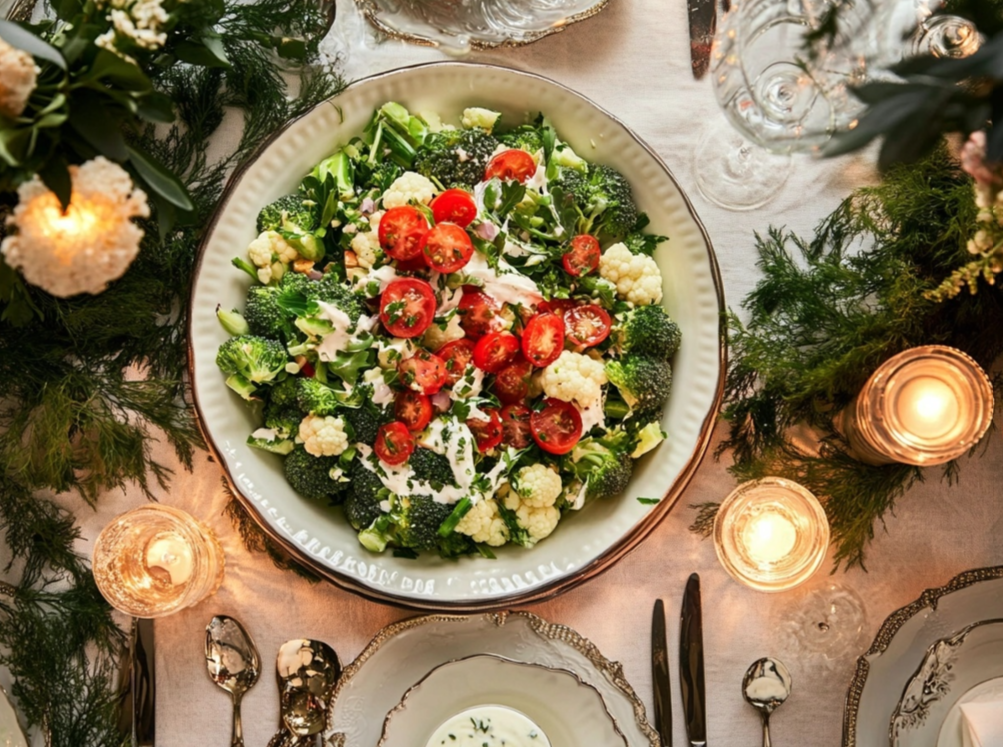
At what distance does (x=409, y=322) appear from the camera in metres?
2.01

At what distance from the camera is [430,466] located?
2027mm

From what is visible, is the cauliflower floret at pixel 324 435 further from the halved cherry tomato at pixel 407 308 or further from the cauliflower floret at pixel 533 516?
the cauliflower floret at pixel 533 516

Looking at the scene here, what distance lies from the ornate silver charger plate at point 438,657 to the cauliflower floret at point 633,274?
83 centimetres

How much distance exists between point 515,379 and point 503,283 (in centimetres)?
24

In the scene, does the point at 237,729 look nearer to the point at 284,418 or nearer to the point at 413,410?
the point at 284,418

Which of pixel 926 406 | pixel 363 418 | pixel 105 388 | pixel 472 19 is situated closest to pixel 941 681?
pixel 926 406

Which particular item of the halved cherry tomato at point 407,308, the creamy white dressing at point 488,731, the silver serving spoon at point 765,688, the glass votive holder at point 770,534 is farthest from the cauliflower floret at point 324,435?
the silver serving spoon at point 765,688

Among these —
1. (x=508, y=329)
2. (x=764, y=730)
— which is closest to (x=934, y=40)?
(x=508, y=329)

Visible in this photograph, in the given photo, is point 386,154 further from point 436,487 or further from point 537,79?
point 436,487

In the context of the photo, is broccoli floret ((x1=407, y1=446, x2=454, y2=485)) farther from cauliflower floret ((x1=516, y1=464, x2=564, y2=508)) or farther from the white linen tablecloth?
the white linen tablecloth

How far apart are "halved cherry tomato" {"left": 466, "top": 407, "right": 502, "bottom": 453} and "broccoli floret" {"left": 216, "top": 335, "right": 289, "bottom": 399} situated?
0.47 metres

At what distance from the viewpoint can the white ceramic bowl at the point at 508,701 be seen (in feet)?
6.59

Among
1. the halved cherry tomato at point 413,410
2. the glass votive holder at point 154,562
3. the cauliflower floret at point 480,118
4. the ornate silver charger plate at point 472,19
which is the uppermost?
the ornate silver charger plate at point 472,19

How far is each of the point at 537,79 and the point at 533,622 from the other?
1343mm
